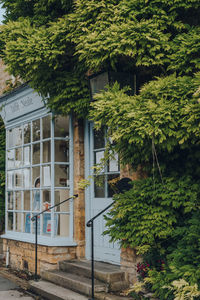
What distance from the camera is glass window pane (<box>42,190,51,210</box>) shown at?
312 inches

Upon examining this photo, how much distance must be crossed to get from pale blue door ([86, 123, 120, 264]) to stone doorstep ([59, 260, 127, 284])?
0.72 feet

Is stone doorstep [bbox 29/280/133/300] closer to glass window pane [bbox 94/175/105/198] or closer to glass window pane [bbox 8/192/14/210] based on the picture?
glass window pane [bbox 94/175/105/198]

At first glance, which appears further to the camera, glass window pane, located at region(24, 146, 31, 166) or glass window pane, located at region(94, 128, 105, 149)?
glass window pane, located at region(24, 146, 31, 166)

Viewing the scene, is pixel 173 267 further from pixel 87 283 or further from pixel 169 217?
pixel 87 283

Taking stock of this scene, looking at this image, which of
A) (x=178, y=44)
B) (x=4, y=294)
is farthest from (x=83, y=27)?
(x=4, y=294)

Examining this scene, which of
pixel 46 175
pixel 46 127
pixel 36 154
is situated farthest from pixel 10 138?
pixel 46 175

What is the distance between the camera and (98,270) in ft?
20.7

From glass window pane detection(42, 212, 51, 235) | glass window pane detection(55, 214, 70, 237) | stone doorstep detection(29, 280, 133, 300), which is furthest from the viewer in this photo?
glass window pane detection(42, 212, 51, 235)

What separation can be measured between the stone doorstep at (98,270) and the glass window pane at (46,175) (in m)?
1.57

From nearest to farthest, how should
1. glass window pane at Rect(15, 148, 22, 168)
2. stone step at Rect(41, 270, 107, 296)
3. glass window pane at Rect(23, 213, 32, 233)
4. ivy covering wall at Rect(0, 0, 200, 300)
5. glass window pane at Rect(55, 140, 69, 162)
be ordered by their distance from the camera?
1. ivy covering wall at Rect(0, 0, 200, 300)
2. stone step at Rect(41, 270, 107, 296)
3. glass window pane at Rect(55, 140, 69, 162)
4. glass window pane at Rect(23, 213, 32, 233)
5. glass window pane at Rect(15, 148, 22, 168)

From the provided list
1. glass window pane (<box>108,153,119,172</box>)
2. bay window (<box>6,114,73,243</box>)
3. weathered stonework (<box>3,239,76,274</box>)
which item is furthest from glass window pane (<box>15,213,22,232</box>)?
glass window pane (<box>108,153,119,172</box>)

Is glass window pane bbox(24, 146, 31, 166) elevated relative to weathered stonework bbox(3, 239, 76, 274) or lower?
elevated

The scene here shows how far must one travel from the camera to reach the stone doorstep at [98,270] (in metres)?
5.98

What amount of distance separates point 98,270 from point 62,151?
2.54 meters
